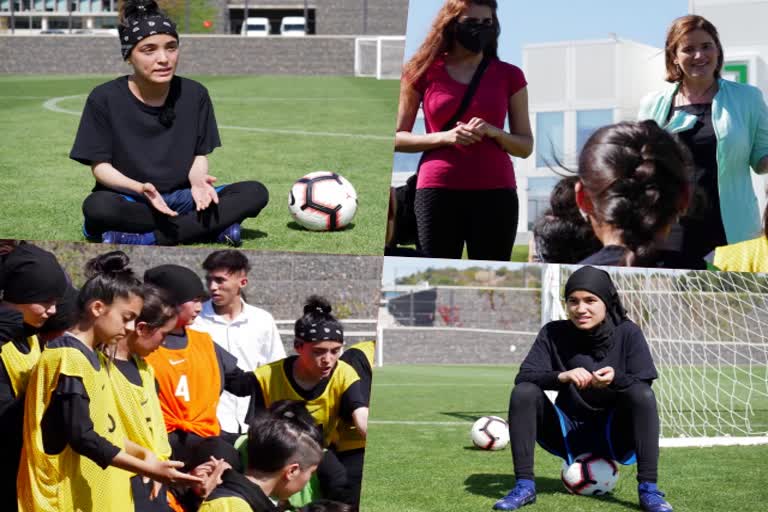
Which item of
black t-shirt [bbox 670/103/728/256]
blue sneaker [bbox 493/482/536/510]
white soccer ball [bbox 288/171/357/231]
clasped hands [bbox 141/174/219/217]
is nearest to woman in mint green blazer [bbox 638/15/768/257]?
black t-shirt [bbox 670/103/728/256]

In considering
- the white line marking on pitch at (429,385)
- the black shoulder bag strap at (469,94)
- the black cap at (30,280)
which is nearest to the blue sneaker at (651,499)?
the black shoulder bag strap at (469,94)

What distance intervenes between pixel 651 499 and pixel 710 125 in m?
1.51

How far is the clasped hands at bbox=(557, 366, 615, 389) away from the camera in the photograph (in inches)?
149

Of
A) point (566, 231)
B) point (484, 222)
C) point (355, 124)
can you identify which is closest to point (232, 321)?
point (484, 222)

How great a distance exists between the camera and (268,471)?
3344 millimetres

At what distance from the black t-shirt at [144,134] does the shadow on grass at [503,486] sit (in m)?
1.61

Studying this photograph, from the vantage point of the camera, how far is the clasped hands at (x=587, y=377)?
149 inches

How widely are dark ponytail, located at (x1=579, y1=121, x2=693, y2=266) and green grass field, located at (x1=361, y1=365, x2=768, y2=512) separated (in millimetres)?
890

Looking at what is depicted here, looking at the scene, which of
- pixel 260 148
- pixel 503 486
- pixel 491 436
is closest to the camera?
pixel 503 486

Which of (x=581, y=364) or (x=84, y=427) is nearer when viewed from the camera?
(x=84, y=427)

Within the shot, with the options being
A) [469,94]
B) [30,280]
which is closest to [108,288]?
[30,280]

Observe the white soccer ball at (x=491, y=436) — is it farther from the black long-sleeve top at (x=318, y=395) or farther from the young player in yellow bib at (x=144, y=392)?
the young player in yellow bib at (x=144, y=392)

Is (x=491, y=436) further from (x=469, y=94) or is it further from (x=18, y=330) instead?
(x=18, y=330)

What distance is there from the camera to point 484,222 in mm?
4090
